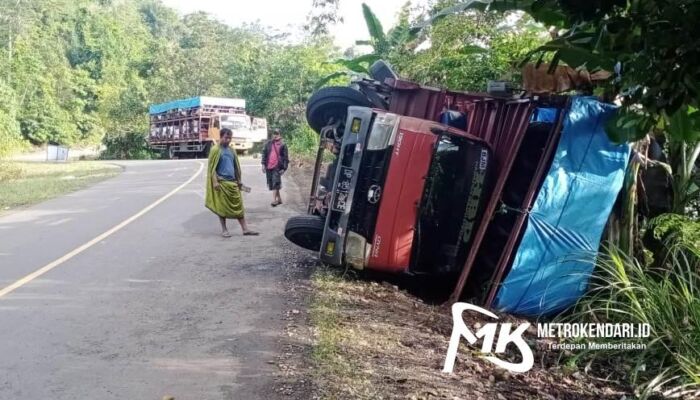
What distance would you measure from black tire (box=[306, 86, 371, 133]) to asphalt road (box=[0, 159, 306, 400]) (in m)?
1.93

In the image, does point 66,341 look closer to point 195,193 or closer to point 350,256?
point 350,256

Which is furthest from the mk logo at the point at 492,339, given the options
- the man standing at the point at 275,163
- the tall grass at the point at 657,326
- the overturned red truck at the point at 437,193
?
the man standing at the point at 275,163

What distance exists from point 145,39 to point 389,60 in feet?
209

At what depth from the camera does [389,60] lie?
1298 centimetres

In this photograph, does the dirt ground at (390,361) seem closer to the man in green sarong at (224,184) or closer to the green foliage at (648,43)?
the green foliage at (648,43)

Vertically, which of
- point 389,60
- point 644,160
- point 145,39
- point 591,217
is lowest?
point 591,217

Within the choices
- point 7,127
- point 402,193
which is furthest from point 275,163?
point 7,127

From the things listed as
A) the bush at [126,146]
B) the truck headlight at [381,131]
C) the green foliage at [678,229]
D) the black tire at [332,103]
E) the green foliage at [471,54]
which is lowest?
the bush at [126,146]

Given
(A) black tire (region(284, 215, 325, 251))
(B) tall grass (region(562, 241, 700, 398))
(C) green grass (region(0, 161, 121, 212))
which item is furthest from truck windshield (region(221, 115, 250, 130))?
(B) tall grass (region(562, 241, 700, 398))

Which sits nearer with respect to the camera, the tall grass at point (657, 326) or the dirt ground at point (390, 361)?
the dirt ground at point (390, 361)

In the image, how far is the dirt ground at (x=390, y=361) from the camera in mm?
4289

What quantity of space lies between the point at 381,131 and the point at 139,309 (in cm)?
292

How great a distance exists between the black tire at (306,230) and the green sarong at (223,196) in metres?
2.48

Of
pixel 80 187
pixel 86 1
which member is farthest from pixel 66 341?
pixel 86 1
